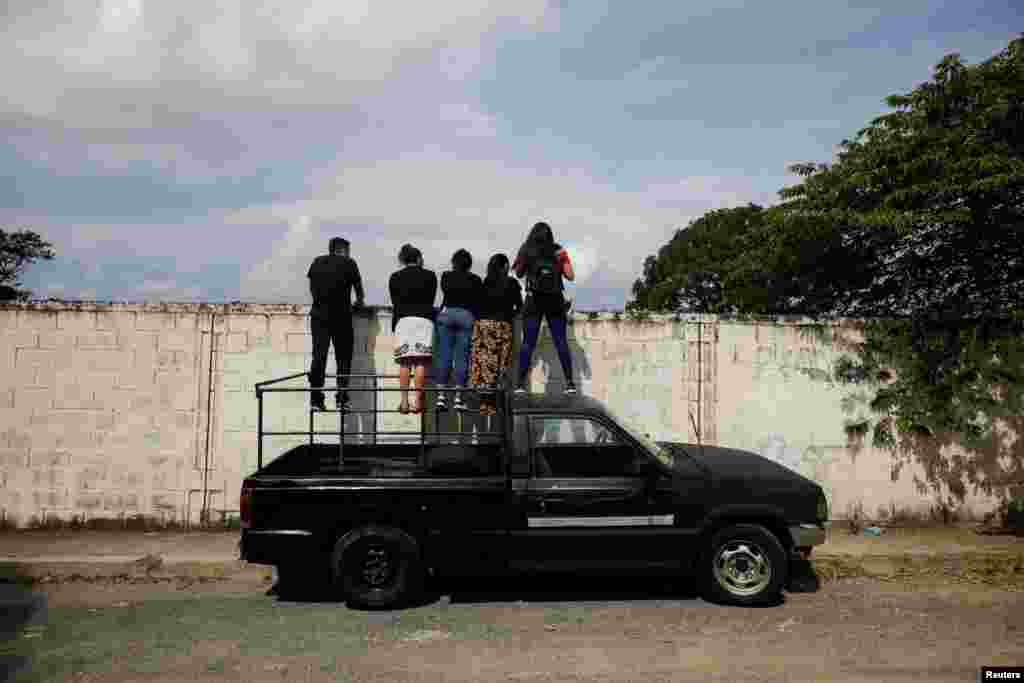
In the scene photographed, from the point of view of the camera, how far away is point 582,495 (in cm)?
586

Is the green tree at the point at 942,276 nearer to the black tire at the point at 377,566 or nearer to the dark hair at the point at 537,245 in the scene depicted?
the dark hair at the point at 537,245

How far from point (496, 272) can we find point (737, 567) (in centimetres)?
390

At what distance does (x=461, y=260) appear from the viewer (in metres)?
8.27

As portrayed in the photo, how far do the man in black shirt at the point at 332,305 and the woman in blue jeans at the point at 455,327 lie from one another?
95 cm

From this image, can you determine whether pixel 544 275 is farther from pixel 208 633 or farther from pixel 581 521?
pixel 208 633

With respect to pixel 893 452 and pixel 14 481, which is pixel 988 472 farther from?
pixel 14 481

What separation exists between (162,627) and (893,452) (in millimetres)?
7446

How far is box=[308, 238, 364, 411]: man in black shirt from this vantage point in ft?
26.5

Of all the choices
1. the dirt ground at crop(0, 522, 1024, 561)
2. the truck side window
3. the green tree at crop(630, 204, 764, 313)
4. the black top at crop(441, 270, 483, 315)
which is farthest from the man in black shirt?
the green tree at crop(630, 204, 764, 313)

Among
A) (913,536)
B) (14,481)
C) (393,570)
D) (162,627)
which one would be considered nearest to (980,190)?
(913,536)

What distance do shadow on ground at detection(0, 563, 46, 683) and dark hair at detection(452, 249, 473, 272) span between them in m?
4.69

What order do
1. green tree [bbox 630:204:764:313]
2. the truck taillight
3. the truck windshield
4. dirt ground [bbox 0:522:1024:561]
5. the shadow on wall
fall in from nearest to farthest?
the truck taillight, the truck windshield, dirt ground [bbox 0:522:1024:561], the shadow on wall, green tree [bbox 630:204:764:313]

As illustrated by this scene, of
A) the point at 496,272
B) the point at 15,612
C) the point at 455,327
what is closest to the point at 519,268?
the point at 496,272

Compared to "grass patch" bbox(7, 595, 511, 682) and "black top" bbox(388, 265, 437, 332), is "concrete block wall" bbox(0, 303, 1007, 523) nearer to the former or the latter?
"black top" bbox(388, 265, 437, 332)
